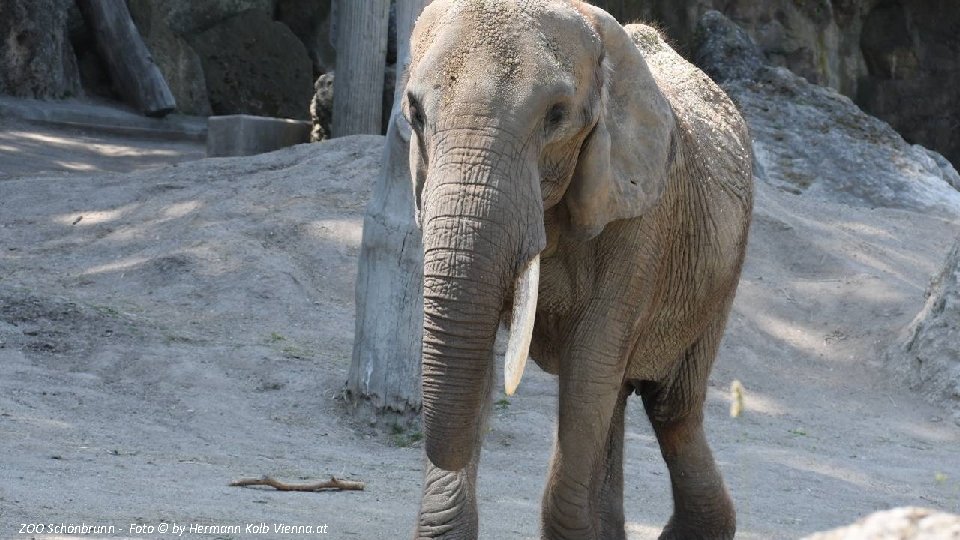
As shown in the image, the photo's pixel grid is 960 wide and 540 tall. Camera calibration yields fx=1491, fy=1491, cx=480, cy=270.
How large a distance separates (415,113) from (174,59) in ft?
54.9

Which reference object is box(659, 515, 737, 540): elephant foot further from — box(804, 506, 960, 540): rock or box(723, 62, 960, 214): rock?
box(723, 62, 960, 214): rock

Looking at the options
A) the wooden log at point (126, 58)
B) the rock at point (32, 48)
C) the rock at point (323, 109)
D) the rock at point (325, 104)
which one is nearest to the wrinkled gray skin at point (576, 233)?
the rock at point (325, 104)

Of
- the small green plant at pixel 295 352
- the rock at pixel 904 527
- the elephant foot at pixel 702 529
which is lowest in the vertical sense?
the small green plant at pixel 295 352

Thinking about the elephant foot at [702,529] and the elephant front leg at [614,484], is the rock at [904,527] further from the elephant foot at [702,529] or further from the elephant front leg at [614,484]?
the elephant foot at [702,529]

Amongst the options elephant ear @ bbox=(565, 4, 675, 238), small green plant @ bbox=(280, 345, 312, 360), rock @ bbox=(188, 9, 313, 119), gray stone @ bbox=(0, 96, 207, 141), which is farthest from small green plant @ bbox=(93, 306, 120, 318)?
rock @ bbox=(188, 9, 313, 119)

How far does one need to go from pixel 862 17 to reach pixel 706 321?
14889 mm

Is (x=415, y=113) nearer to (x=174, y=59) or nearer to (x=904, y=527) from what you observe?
(x=904, y=527)

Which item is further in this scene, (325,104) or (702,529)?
(325,104)

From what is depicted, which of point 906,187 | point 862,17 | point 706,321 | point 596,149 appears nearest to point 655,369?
point 706,321

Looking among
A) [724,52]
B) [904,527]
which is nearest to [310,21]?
[724,52]

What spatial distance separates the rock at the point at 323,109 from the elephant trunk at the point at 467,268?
35.6 feet

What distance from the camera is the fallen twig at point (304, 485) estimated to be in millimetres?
6520

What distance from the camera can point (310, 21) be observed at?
22.2 metres

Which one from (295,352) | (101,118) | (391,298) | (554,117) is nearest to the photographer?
(554,117)
